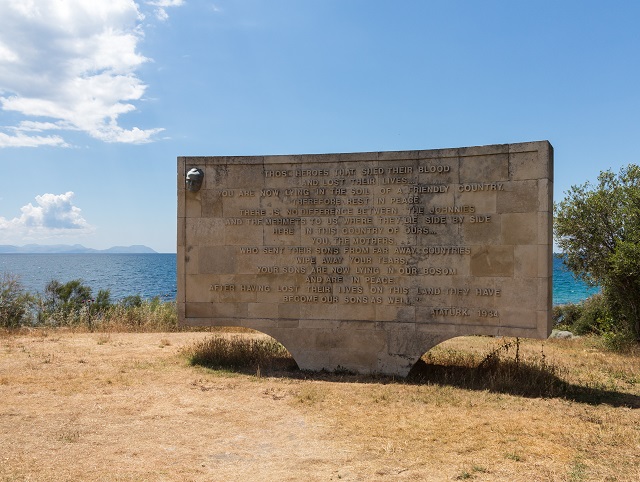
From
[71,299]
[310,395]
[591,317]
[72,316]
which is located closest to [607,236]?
[591,317]

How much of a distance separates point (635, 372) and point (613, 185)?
22.4ft

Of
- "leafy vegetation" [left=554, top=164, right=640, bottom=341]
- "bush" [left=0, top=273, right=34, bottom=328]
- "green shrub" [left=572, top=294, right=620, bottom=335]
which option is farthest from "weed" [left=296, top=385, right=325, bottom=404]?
"green shrub" [left=572, top=294, right=620, bottom=335]

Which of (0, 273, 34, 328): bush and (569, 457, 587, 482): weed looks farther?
(0, 273, 34, 328): bush

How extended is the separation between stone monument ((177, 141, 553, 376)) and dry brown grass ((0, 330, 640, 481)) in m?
1.10

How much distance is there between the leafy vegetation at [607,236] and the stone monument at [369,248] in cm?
626

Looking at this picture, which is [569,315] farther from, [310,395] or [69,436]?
[69,436]

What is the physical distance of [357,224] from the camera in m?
11.5

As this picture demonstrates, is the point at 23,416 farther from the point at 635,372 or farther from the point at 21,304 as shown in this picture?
the point at 21,304

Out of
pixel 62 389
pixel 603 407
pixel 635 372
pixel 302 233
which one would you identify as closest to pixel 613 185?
pixel 635 372

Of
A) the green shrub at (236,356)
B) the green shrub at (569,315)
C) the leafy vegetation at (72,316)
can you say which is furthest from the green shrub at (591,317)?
the leafy vegetation at (72,316)

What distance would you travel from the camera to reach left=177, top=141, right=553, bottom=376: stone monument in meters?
10.5

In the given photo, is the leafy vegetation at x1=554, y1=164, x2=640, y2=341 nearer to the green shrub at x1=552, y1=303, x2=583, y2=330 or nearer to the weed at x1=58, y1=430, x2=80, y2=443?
the green shrub at x1=552, y1=303, x2=583, y2=330

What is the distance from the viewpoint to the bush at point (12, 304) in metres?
19.7

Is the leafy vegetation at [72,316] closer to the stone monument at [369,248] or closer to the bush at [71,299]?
the bush at [71,299]
